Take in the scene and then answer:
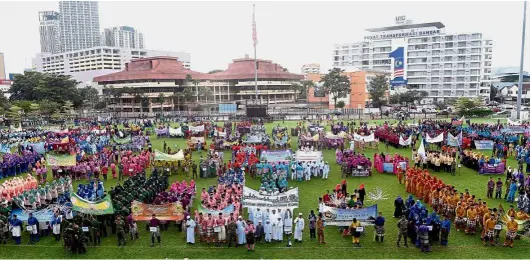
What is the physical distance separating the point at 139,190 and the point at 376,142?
1839cm

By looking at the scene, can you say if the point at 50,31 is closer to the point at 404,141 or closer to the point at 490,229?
the point at 404,141

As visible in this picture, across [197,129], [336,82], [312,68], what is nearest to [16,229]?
[197,129]

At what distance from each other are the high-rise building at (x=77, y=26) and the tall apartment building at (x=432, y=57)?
143 metres

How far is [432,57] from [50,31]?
546 ft

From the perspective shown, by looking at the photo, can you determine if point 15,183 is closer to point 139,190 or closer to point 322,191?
point 139,190

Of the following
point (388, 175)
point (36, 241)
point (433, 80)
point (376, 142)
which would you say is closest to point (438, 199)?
point (388, 175)

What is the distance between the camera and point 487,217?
11.2 m

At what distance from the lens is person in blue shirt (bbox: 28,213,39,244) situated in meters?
11.8

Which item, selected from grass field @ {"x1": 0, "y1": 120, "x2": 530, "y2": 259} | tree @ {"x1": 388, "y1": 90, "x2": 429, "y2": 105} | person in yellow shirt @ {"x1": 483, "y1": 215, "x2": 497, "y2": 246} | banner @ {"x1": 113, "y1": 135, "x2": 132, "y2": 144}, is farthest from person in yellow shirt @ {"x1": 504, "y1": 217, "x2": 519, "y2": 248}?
tree @ {"x1": 388, "y1": 90, "x2": 429, "y2": 105}

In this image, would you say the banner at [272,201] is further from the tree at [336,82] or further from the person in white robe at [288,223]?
the tree at [336,82]

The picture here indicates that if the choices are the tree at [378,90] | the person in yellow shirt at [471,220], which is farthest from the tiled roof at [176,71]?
the person in yellow shirt at [471,220]

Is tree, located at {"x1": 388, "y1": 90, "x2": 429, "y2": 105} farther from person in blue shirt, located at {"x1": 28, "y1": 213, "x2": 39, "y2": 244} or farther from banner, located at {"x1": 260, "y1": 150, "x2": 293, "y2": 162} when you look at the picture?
person in blue shirt, located at {"x1": 28, "y1": 213, "x2": 39, "y2": 244}

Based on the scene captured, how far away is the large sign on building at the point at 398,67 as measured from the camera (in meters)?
80.5

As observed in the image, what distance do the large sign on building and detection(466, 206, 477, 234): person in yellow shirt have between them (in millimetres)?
71894
